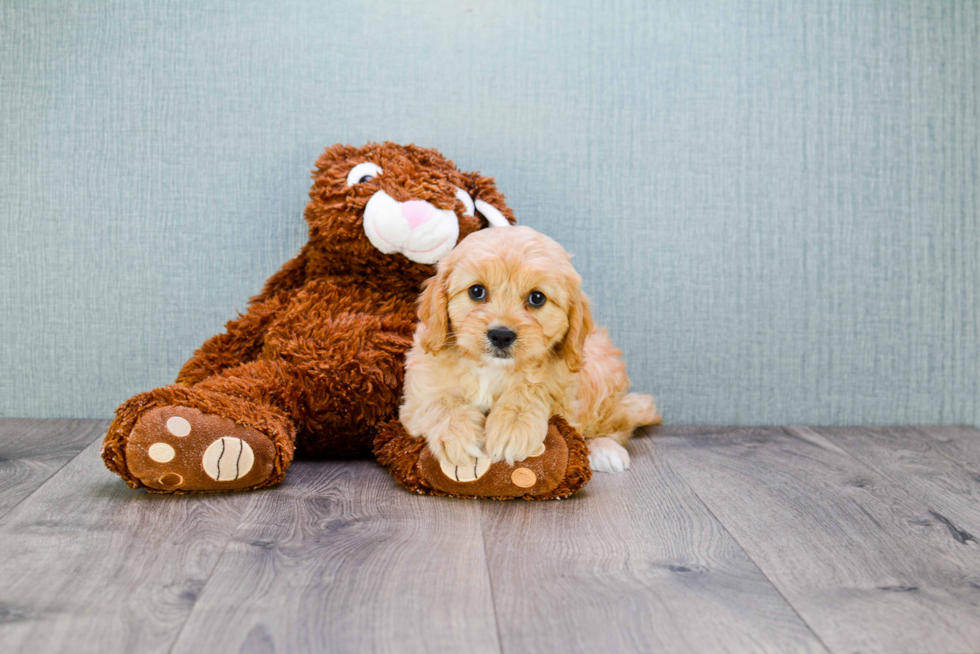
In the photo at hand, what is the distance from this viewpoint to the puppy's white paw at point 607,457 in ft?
6.13

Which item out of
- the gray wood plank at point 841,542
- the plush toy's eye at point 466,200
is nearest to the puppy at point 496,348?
the plush toy's eye at point 466,200

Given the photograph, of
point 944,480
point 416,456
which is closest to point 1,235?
point 416,456

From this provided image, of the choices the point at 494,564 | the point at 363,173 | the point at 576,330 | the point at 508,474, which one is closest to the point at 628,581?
the point at 494,564

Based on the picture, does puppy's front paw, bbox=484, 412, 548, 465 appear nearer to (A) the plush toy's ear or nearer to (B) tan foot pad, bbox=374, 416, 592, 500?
(B) tan foot pad, bbox=374, 416, 592, 500

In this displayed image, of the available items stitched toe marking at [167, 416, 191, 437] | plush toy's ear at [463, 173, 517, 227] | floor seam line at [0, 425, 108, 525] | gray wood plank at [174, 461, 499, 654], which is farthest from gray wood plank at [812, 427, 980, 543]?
floor seam line at [0, 425, 108, 525]

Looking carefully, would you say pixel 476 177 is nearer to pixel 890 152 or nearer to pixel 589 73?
pixel 589 73

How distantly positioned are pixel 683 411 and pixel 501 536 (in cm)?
109

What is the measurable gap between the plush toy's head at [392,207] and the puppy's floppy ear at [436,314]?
0.28 metres

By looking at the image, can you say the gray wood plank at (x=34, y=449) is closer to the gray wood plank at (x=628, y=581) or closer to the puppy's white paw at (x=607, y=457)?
the gray wood plank at (x=628, y=581)

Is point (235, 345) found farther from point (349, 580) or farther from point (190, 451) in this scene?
point (349, 580)

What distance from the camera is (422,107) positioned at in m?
2.20

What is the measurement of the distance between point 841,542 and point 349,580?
902mm

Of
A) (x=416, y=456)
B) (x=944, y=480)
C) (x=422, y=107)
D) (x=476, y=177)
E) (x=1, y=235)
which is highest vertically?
(x=422, y=107)

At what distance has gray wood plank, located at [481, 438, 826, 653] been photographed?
3.52 feet
